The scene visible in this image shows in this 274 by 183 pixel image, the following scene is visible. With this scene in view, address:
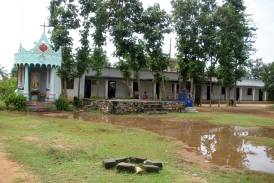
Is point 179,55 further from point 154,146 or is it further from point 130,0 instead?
point 154,146

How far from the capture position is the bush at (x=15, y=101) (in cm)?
2455

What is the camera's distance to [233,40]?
37531 millimetres

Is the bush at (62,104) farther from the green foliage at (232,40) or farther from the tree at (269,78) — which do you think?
the tree at (269,78)

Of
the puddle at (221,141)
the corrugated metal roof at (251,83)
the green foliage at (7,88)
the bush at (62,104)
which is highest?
the corrugated metal roof at (251,83)

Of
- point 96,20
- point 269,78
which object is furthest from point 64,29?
point 269,78

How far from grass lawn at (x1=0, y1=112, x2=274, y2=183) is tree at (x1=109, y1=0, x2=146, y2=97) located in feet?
45.3

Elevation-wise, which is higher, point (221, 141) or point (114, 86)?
point (114, 86)

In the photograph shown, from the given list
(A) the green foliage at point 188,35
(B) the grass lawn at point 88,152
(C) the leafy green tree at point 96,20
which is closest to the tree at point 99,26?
(C) the leafy green tree at point 96,20

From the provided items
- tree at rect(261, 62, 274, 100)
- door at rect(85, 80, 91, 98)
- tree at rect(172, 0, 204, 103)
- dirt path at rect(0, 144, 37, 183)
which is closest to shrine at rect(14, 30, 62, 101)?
door at rect(85, 80, 91, 98)

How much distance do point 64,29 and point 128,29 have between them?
185 inches

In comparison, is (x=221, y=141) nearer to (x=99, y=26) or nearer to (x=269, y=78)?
(x=99, y=26)

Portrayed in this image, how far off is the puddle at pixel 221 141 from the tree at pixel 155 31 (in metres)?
9.70

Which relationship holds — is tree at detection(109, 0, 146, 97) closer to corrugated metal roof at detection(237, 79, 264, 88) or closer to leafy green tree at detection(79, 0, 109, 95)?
leafy green tree at detection(79, 0, 109, 95)

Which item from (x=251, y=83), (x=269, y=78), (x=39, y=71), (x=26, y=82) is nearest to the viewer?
(x=26, y=82)
